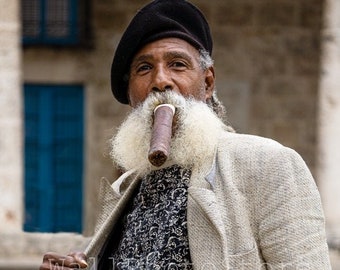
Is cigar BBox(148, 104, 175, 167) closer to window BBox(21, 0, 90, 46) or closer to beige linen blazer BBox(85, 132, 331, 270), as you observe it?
beige linen blazer BBox(85, 132, 331, 270)

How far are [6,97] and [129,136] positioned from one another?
6200mm

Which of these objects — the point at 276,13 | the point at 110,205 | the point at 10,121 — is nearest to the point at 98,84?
the point at 276,13

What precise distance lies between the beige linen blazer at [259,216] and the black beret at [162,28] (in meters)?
0.43

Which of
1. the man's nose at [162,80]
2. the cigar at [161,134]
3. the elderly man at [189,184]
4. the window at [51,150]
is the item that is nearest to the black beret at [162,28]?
the elderly man at [189,184]

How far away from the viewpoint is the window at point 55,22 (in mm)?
12055

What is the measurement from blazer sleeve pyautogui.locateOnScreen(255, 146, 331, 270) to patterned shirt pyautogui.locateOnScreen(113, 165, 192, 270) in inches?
9.2

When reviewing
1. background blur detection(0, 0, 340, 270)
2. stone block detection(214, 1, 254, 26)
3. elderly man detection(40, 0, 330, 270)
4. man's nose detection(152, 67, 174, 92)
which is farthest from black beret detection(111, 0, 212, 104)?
stone block detection(214, 1, 254, 26)

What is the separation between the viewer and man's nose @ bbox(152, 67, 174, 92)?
3.41m

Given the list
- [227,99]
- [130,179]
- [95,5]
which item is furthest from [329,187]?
[130,179]

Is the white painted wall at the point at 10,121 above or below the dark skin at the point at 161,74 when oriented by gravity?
above

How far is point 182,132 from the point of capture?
3480mm

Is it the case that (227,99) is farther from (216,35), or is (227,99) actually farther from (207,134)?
(207,134)

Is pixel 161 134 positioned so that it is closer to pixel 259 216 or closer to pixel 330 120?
pixel 259 216

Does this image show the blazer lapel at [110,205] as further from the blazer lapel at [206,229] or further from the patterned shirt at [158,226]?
the blazer lapel at [206,229]
